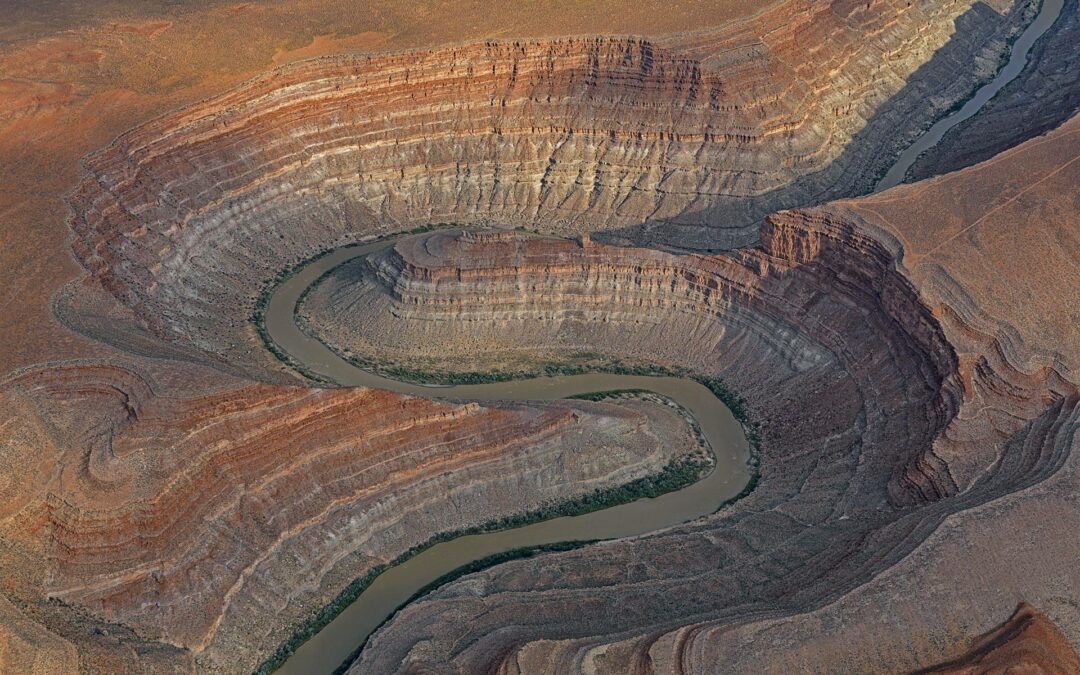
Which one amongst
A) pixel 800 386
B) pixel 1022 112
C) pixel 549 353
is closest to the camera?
pixel 800 386

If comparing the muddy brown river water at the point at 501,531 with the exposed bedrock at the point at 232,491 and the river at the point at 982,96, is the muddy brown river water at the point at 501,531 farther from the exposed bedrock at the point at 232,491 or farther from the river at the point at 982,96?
the river at the point at 982,96

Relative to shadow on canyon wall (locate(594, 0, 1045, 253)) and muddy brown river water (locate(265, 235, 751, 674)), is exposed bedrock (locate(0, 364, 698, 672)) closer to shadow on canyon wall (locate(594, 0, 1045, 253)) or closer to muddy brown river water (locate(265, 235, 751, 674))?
muddy brown river water (locate(265, 235, 751, 674))

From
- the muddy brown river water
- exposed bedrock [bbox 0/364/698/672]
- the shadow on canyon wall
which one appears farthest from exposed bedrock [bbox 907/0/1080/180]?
exposed bedrock [bbox 0/364/698/672]

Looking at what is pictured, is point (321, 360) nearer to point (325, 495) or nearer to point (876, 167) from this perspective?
point (325, 495)

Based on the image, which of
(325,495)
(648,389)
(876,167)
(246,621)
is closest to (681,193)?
(876,167)

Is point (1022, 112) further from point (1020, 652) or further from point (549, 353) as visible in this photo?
point (1020, 652)

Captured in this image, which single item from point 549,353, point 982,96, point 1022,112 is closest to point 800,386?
point 549,353
